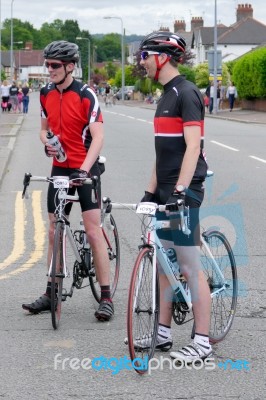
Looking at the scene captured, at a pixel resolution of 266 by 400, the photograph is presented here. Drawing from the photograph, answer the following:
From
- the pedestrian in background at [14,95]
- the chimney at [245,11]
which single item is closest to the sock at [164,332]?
the pedestrian in background at [14,95]

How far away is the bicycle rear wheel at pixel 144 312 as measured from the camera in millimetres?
5543

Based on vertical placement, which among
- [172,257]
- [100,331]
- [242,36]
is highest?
[242,36]

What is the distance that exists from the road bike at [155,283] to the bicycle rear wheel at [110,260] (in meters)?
1.09

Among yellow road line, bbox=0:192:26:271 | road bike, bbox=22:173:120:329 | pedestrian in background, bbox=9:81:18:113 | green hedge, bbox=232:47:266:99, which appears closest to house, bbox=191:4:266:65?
green hedge, bbox=232:47:266:99

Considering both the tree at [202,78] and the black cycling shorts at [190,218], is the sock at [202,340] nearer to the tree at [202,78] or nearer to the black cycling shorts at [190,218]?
the black cycling shorts at [190,218]

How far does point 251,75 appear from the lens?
55.8 metres

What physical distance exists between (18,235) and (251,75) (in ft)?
150

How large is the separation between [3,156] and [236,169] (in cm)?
523

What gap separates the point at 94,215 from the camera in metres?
7.08

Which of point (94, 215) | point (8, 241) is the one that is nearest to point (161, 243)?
point (94, 215)

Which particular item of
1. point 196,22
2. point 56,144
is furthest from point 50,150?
point 196,22

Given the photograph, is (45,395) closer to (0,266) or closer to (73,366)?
(73,366)

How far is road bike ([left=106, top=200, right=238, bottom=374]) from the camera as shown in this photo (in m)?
5.55

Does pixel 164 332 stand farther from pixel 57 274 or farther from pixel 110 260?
pixel 110 260
